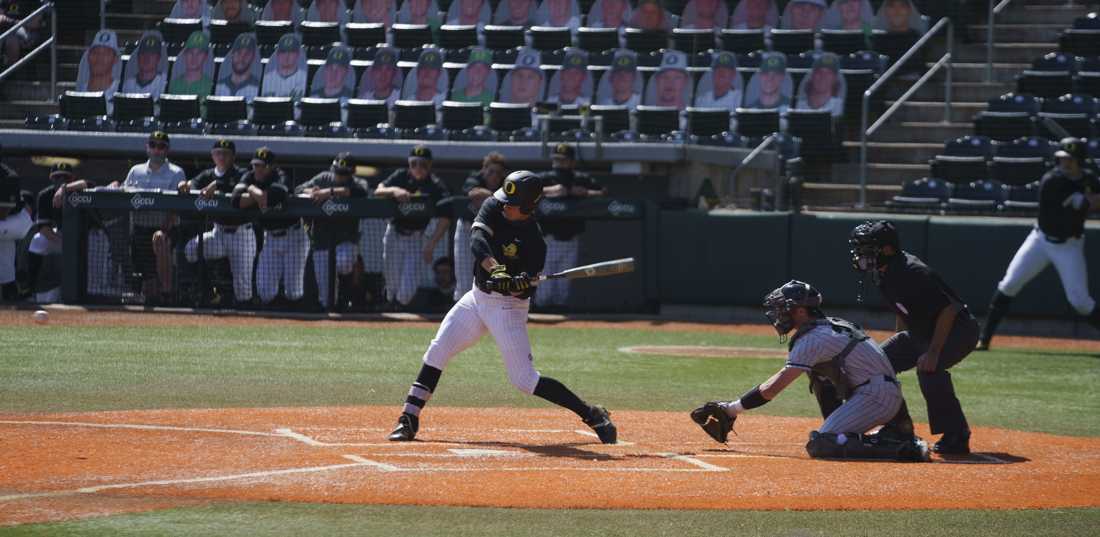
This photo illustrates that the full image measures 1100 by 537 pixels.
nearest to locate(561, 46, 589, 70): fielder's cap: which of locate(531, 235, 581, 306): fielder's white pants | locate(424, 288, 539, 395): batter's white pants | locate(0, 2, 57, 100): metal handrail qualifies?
locate(531, 235, 581, 306): fielder's white pants

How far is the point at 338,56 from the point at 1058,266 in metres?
11.0

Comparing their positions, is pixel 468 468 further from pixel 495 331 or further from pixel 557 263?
pixel 557 263

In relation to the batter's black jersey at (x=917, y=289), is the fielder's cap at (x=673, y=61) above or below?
above

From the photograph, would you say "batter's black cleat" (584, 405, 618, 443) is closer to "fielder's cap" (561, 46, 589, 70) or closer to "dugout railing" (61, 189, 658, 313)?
"dugout railing" (61, 189, 658, 313)

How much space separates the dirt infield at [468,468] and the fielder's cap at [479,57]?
12153 mm

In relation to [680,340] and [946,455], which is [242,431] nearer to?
[946,455]

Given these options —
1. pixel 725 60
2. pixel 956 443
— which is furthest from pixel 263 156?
pixel 956 443

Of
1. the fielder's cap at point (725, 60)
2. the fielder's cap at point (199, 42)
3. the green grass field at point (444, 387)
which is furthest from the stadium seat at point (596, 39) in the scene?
the green grass field at point (444, 387)

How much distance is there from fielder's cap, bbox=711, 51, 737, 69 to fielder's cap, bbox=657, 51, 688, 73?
0.44 meters

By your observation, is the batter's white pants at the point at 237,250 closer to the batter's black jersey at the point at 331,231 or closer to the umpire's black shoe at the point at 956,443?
the batter's black jersey at the point at 331,231

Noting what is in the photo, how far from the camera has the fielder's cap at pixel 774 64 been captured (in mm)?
21281

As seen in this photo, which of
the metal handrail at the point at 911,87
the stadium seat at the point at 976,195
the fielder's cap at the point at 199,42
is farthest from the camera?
the fielder's cap at the point at 199,42

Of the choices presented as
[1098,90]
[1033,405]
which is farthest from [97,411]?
[1098,90]

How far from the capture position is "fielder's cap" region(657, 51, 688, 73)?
2173 cm
